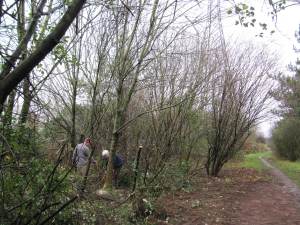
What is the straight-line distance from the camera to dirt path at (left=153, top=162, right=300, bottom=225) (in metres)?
9.80

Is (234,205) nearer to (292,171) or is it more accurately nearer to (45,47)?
(45,47)

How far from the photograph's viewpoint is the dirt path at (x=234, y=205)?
32.1 feet

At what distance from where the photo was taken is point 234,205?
11805mm

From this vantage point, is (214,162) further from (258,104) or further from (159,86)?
(159,86)

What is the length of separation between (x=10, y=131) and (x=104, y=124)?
32.7 feet

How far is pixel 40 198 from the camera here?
16.5ft

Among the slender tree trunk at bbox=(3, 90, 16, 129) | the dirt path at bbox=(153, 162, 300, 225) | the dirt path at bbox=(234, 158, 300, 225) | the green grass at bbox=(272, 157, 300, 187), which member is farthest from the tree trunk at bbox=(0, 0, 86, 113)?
the green grass at bbox=(272, 157, 300, 187)

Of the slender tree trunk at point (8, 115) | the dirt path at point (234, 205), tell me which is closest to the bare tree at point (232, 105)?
the dirt path at point (234, 205)

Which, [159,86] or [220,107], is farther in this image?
[220,107]

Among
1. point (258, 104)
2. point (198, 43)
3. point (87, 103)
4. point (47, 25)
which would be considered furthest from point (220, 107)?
point (47, 25)

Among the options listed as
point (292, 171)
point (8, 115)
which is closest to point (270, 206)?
point (8, 115)

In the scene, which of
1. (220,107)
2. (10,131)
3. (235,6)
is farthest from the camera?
(220,107)

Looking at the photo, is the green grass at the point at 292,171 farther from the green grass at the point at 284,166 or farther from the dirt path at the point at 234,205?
the dirt path at the point at 234,205

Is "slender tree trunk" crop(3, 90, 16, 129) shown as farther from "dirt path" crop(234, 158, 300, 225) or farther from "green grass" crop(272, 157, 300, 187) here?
"green grass" crop(272, 157, 300, 187)
